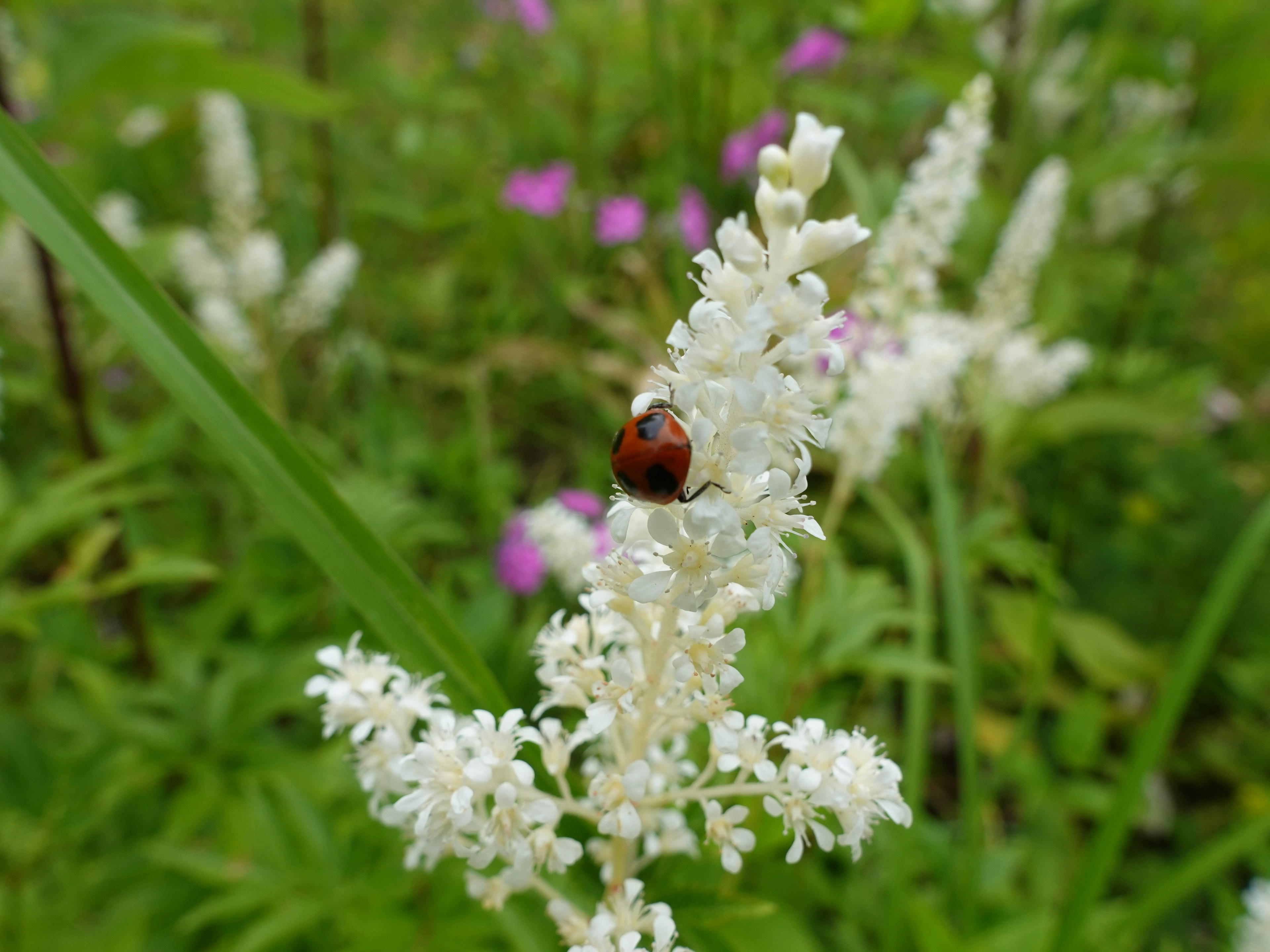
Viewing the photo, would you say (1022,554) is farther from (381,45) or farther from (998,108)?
(381,45)

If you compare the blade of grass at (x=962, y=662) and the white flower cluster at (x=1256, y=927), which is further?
the white flower cluster at (x=1256, y=927)

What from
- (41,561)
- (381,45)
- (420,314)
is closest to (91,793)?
(41,561)

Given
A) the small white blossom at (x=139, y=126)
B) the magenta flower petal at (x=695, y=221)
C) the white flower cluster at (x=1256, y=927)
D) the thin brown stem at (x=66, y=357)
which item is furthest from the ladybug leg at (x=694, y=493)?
the small white blossom at (x=139, y=126)

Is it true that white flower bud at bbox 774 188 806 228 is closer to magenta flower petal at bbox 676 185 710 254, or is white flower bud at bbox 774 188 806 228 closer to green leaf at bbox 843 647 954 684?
green leaf at bbox 843 647 954 684

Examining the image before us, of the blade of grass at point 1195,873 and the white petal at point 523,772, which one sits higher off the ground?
the white petal at point 523,772

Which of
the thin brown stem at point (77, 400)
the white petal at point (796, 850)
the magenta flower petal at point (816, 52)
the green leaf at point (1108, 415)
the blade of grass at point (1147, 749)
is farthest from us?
the magenta flower petal at point (816, 52)

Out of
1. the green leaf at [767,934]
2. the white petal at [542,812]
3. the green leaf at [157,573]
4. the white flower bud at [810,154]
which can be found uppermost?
the green leaf at [157,573]

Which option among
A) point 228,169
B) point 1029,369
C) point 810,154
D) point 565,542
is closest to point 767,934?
point 565,542

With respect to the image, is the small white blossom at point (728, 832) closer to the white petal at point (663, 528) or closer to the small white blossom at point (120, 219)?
the white petal at point (663, 528)
